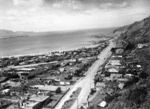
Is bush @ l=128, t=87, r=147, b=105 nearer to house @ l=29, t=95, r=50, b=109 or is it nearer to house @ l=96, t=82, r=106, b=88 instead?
house @ l=96, t=82, r=106, b=88

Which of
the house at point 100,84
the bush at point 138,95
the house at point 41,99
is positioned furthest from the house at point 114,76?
the bush at point 138,95

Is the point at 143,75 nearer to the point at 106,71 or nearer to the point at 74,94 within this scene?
the point at 106,71

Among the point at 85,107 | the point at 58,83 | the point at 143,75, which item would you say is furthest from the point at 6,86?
the point at 143,75

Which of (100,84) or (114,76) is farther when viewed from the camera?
(114,76)

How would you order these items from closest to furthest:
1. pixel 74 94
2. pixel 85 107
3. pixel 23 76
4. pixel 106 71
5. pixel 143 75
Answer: pixel 85 107, pixel 74 94, pixel 143 75, pixel 106 71, pixel 23 76

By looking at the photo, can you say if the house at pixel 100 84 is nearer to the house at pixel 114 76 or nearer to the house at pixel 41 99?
the house at pixel 114 76

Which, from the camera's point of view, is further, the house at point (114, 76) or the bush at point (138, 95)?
the house at point (114, 76)

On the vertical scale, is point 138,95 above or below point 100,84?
above

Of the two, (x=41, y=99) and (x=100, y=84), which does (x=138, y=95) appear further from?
(x=41, y=99)

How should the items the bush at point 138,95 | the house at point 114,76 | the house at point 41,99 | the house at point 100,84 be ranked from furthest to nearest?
1. the house at point 114,76
2. the house at point 100,84
3. the house at point 41,99
4. the bush at point 138,95

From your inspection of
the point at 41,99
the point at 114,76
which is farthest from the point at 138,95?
the point at 114,76

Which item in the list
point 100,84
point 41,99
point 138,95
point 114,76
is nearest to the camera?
→ point 138,95
